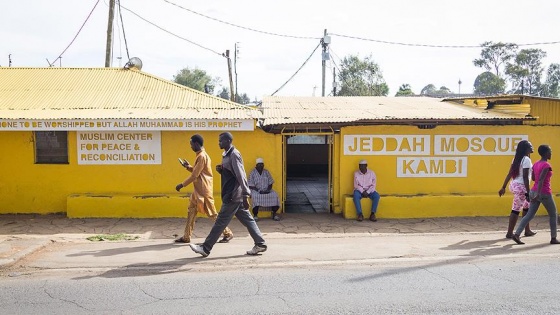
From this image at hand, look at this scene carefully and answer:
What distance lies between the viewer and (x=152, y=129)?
358 inches

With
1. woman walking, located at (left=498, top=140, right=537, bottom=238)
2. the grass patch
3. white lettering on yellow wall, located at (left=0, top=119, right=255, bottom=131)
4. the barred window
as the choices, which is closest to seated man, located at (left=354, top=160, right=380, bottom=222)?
white lettering on yellow wall, located at (left=0, top=119, right=255, bottom=131)

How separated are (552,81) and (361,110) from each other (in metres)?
53.3

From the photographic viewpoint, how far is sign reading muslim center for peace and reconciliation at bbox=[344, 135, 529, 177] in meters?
10.1

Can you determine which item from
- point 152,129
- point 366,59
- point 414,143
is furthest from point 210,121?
point 366,59

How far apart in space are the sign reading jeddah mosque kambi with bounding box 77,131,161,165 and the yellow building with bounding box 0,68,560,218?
0.02 m

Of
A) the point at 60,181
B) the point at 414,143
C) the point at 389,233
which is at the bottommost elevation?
the point at 389,233

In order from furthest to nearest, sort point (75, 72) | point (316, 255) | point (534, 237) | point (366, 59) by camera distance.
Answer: point (366, 59) → point (75, 72) → point (534, 237) → point (316, 255)

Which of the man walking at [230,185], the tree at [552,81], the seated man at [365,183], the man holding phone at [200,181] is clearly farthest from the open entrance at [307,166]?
the tree at [552,81]

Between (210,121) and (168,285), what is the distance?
4.22m

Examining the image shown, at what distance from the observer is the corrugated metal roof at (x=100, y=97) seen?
9633mm

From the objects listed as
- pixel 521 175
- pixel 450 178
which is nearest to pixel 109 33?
pixel 450 178

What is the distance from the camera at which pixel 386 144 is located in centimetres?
1014

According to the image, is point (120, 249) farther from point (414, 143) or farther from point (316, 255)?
point (414, 143)

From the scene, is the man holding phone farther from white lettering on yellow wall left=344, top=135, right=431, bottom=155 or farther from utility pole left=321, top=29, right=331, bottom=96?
utility pole left=321, top=29, right=331, bottom=96
